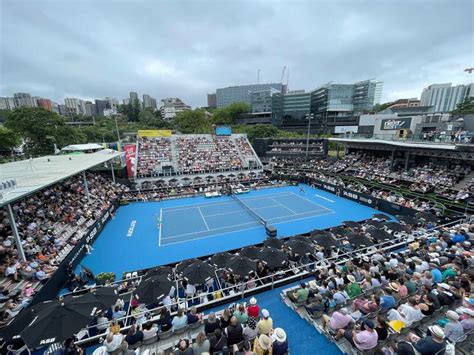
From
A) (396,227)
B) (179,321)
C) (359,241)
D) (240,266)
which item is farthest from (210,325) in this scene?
(396,227)

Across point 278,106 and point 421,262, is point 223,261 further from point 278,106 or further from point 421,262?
point 278,106

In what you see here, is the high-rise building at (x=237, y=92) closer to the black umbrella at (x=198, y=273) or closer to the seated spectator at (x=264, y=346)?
the black umbrella at (x=198, y=273)

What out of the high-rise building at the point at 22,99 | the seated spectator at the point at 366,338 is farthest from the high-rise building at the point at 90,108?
the seated spectator at the point at 366,338

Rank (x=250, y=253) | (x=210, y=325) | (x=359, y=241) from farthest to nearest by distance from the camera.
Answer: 1. (x=359, y=241)
2. (x=250, y=253)
3. (x=210, y=325)

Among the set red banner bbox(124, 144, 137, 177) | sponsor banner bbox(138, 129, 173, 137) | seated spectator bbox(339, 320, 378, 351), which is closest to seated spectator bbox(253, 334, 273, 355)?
seated spectator bbox(339, 320, 378, 351)

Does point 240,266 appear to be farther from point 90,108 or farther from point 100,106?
point 90,108

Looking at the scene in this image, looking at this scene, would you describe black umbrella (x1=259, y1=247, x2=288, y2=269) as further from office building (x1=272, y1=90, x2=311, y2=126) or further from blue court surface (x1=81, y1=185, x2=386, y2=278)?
office building (x1=272, y1=90, x2=311, y2=126)
